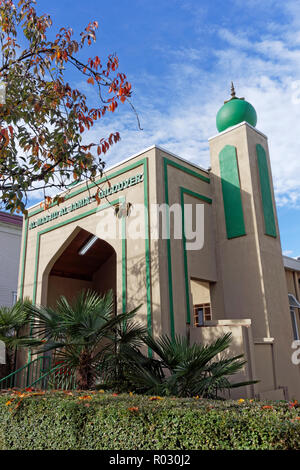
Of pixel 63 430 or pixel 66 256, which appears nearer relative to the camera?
pixel 63 430

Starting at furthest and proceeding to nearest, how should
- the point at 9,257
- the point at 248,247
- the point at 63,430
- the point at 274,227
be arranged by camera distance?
the point at 9,257 → the point at 274,227 → the point at 248,247 → the point at 63,430

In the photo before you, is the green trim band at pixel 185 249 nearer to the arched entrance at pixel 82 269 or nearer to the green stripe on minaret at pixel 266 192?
the green stripe on minaret at pixel 266 192

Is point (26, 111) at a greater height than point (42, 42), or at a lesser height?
lesser

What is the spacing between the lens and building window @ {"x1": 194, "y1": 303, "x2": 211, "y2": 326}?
36.7 ft

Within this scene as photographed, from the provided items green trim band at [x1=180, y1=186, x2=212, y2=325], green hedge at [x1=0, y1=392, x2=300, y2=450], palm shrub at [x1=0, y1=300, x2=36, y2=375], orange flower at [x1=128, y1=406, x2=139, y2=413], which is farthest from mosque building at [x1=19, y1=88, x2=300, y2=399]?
orange flower at [x1=128, y1=406, x2=139, y2=413]

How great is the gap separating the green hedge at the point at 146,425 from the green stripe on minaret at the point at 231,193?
6.72 m

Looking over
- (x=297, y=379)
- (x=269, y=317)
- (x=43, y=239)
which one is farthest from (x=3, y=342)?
(x=297, y=379)

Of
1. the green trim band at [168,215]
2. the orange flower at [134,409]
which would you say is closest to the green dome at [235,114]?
the green trim band at [168,215]

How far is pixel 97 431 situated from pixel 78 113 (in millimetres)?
4618

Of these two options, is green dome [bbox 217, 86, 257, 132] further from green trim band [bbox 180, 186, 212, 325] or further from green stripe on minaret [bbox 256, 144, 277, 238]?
green trim band [bbox 180, 186, 212, 325]

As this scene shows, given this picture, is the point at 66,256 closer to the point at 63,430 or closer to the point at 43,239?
the point at 43,239

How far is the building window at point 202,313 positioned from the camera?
1118 cm

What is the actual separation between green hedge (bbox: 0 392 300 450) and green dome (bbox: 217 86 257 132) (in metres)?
9.02

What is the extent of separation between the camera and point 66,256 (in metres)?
13.6
